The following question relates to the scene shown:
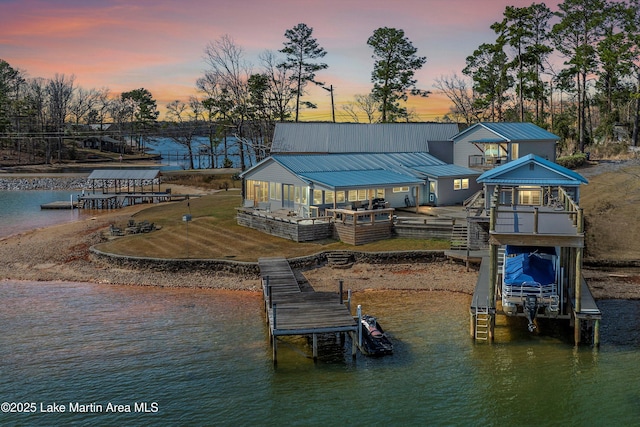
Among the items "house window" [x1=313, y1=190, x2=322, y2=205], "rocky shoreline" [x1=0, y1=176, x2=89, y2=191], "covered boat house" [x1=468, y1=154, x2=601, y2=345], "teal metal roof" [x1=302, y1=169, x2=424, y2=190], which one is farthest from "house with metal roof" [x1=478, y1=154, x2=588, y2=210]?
"rocky shoreline" [x1=0, y1=176, x2=89, y2=191]

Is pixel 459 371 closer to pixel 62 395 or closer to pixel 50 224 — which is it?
pixel 62 395

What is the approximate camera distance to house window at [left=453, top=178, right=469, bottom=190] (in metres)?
47.4

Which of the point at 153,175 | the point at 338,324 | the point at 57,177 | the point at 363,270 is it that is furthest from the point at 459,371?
the point at 57,177

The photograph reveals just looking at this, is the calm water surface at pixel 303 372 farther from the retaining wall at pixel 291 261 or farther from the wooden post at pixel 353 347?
the retaining wall at pixel 291 261

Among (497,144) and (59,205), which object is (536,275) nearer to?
(497,144)

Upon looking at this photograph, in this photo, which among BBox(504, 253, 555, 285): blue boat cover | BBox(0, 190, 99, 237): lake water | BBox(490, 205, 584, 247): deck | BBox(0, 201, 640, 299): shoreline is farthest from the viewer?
BBox(0, 190, 99, 237): lake water

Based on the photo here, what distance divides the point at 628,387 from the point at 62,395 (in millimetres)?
18491

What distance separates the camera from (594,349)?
22516 millimetres

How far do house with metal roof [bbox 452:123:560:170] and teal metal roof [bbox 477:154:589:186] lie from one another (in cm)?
1574

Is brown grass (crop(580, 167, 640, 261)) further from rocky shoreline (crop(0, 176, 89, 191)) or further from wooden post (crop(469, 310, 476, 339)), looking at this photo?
rocky shoreline (crop(0, 176, 89, 191))

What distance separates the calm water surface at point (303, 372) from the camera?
18125 mm

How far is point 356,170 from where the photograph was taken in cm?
4575

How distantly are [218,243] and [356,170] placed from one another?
12966 mm

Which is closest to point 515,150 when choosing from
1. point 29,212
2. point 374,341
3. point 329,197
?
point 329,197
